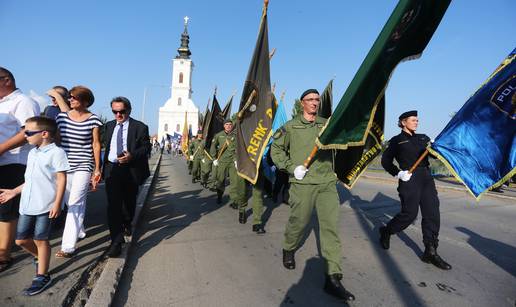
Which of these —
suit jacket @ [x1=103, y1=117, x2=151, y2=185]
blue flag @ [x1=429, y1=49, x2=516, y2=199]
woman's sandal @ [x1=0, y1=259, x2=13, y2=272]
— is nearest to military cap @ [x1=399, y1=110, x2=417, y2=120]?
blue flag @ [x1=429, y1=49, x2=516, y2=199]

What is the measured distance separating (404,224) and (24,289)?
4.20 meters

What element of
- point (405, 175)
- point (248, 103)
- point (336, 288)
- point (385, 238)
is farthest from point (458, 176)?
point (248, 103)

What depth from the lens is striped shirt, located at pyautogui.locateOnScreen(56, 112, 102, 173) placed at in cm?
346

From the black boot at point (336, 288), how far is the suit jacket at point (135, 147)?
274 cm

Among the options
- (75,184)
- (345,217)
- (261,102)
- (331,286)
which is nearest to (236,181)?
(261,102)

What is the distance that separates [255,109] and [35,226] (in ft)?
10.3

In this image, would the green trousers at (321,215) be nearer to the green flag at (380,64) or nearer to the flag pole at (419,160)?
the green flag at (380,64)

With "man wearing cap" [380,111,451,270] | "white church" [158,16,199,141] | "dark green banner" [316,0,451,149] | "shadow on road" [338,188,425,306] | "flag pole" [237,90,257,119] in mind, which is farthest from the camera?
"white church" [158,16,199,141]

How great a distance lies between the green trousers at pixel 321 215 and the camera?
2.99 m

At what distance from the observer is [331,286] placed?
112 inches

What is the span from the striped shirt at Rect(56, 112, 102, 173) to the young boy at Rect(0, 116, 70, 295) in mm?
644

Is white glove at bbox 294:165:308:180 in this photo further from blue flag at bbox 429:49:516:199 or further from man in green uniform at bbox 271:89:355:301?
blue flag at bbox 429:49:516:199

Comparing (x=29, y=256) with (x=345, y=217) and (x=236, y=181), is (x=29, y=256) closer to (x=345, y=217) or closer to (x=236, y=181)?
(x=236, y=181)

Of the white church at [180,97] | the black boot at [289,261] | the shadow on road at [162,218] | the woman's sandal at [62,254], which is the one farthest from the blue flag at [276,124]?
the white church at [180,97]
